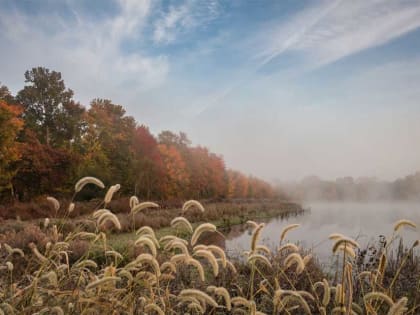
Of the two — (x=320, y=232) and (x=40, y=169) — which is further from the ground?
(x=40, y=169)

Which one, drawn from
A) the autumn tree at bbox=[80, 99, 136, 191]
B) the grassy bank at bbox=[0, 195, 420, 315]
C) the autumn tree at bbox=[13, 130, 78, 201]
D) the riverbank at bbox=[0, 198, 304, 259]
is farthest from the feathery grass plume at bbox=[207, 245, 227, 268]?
the autumn tree at bbox=[80, 99, 136, 191]

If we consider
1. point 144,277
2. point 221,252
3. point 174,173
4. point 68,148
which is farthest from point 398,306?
point 174,173

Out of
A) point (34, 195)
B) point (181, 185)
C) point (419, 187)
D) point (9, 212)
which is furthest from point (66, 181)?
point (419, 187)

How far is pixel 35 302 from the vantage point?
8.49ft

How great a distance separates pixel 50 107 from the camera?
31578 mm

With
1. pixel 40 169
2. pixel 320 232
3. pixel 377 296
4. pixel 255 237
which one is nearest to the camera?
pixel 377 296

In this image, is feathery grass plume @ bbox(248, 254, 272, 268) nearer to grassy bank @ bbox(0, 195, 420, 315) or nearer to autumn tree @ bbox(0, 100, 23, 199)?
grassy bank @ bbox(0, 195, 420, 315)

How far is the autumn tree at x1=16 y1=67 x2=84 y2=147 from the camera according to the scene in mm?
30734

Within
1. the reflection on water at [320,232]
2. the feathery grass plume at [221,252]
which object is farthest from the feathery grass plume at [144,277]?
the reflection on water at [320,232]

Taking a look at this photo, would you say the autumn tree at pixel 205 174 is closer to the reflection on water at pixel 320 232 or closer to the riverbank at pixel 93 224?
the riverbank at pixel 93 224

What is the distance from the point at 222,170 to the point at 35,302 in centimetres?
5205

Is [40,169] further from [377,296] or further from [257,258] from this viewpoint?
[377,296]

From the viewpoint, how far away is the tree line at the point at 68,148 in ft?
79.3

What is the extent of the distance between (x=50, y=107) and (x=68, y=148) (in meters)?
4.05
